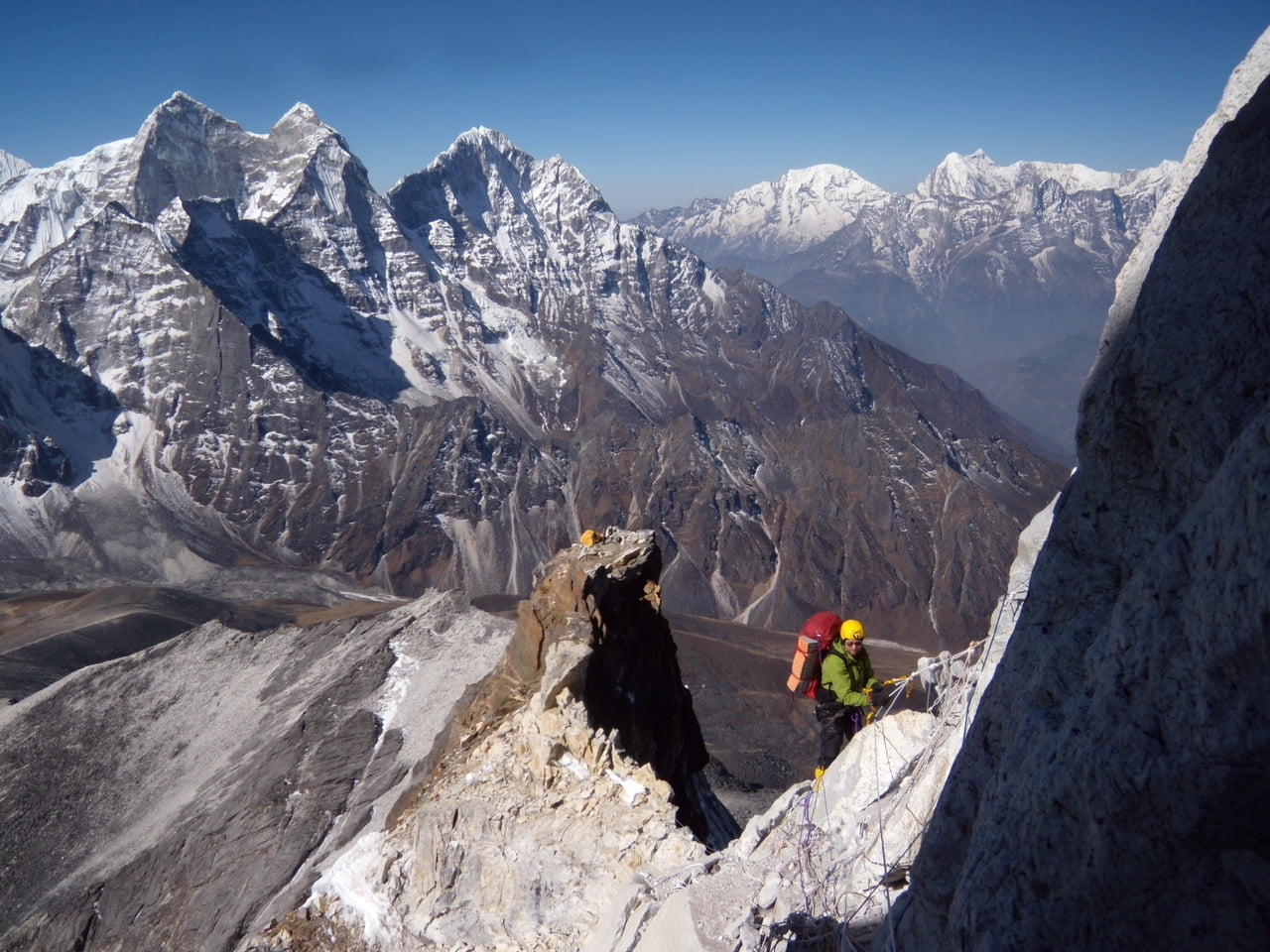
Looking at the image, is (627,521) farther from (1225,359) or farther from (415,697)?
(1225,359)

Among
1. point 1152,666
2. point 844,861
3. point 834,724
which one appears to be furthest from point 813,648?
point 1152,666

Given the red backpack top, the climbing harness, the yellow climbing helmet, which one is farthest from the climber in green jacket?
the climbing harness

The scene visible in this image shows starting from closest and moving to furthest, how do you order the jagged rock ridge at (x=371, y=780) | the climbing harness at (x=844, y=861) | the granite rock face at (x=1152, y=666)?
1. the granite rock face at (x=1152, y=666)
2. the climbing harness at (x=844, y=861)
3. the jagged rock ridge at (x=371, y=780)

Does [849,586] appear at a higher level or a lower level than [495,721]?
lower

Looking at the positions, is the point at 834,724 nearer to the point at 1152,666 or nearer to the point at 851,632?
the point at 851,632

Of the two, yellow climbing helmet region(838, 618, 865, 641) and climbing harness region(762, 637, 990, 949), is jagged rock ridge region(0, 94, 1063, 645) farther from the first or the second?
climbing harness region(762, 637, 990, 949)

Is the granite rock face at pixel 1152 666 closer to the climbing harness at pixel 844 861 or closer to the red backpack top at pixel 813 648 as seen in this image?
the climbing harness at pixel 844 861

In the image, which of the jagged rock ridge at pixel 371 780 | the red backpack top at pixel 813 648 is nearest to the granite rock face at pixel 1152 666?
the red backpack top at pixel 813 648

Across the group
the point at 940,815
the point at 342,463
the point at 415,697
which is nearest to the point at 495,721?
the point at 415,697
